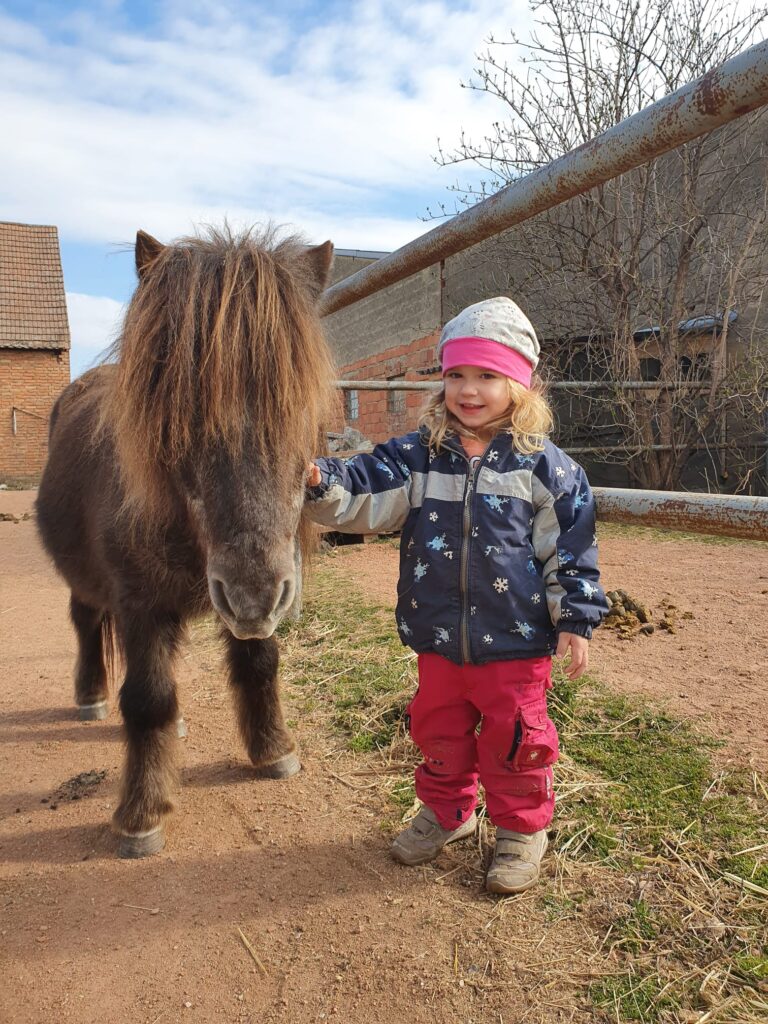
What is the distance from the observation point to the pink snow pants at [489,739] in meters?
2.02

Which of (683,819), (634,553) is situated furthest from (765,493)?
(683,819)

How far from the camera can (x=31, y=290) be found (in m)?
23.6

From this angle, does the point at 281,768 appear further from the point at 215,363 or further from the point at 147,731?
the point at 215,363

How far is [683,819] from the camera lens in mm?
2260

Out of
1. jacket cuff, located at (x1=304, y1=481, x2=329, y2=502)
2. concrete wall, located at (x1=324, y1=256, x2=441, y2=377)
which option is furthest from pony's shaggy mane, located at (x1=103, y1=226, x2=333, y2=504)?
concrete wall, located at (x1=324, y1=256, x2=441, y2=377)

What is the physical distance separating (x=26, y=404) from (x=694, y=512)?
950 inches

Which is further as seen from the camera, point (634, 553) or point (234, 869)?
point (634, 553)

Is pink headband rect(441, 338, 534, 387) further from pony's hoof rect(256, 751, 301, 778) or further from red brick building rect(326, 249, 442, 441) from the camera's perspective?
red brick building rect(326, 249, 442, 441)

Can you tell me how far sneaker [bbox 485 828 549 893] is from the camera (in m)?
2.02

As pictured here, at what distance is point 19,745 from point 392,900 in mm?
2226

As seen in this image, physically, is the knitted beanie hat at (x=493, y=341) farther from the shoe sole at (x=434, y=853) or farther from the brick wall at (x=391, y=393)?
the brick wall at (x=391, y=393)

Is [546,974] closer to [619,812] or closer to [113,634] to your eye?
[619,812]

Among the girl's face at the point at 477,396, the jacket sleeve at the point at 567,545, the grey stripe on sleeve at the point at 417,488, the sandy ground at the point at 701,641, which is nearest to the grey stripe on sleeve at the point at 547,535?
the jacket sleeve at the point at 567,545

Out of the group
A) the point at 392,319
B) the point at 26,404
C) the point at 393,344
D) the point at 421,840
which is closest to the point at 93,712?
the point at 421,840
